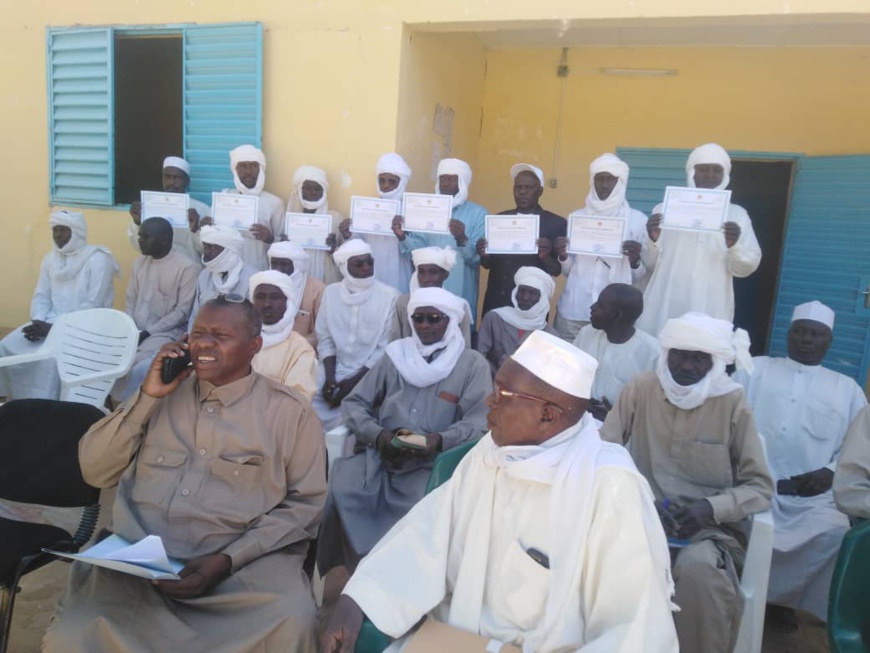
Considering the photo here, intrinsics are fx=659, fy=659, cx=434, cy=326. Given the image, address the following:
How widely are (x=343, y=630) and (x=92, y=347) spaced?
3.61 m

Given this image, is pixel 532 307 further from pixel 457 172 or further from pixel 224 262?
pixel 224 262

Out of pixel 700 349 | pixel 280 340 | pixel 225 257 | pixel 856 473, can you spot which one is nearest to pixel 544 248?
pixel 700 349

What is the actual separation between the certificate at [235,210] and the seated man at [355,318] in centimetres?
86

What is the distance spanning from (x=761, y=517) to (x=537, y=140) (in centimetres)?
527

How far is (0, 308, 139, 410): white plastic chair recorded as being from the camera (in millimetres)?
4543

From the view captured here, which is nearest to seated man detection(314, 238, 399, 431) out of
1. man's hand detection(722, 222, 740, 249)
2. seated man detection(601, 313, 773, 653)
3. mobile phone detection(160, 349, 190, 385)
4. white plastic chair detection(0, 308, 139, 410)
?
white plastic chair detection(0, 308, 139, 410)

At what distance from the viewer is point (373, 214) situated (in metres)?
4.84

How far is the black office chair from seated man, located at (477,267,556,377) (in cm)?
257

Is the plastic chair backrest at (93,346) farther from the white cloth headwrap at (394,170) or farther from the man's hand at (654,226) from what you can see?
the man's hand at (654,226)

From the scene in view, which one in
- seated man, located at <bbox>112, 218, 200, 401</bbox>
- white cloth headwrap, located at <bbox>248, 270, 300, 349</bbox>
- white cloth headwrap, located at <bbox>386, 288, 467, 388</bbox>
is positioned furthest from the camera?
seated man, located at <bbox>112, 218, 200, 401</bbox>

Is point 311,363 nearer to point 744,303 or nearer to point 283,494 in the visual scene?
point 283,494

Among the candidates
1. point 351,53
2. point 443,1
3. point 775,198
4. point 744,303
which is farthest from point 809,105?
point 351,53

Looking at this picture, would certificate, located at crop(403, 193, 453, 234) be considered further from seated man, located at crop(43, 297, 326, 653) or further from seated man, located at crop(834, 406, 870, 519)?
seated man, located at crop(834, 406, 870, 519)

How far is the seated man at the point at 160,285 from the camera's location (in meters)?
5.19
